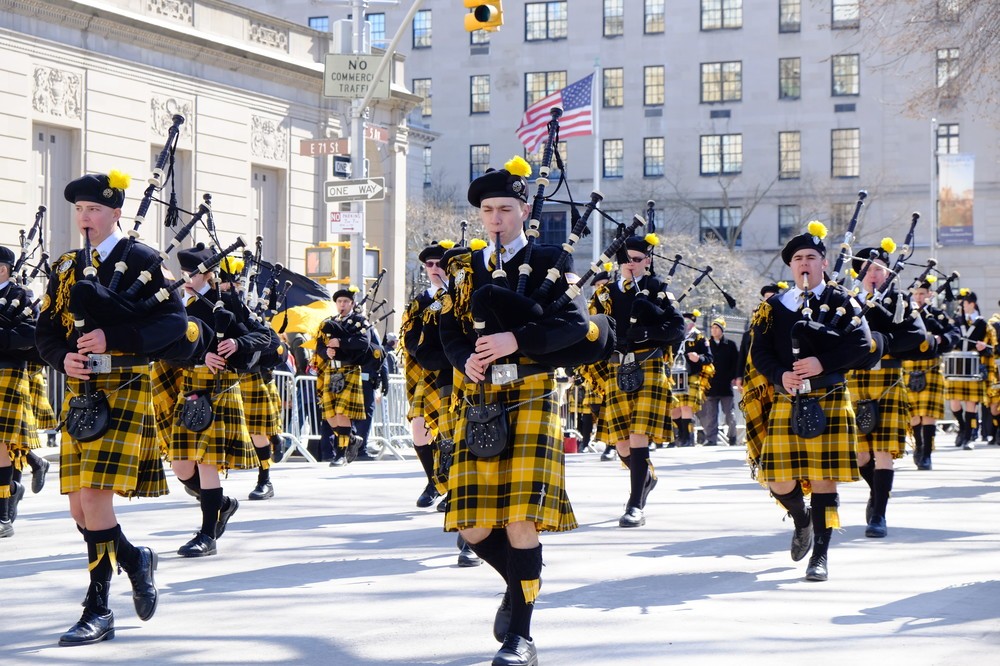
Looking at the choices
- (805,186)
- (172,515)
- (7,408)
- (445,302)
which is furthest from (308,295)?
(805,186)

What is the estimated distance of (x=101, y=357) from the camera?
599 centimetres

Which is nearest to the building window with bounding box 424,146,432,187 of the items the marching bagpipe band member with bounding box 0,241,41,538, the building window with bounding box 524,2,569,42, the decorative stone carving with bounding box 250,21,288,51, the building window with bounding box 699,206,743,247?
the building window with bounding box 524,2,569,42

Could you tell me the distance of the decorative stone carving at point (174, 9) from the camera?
79.2 feet

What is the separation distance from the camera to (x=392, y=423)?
61.0 feet

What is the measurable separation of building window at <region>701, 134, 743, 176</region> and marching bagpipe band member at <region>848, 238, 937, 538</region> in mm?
41742

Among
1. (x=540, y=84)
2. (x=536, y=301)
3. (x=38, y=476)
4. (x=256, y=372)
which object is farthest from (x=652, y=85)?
(x=536, y=301)

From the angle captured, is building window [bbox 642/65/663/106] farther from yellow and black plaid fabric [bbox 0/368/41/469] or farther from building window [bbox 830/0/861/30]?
yellow and black plaid fabric [bbox 0/368/41/469]

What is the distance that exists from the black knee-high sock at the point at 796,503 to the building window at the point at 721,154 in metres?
44.4

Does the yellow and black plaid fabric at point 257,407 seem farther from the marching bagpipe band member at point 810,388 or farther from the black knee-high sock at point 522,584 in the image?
the black knee-high sock at point 522,584

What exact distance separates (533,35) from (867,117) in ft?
40.0

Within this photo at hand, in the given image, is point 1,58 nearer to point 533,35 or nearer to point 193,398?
point 193,398

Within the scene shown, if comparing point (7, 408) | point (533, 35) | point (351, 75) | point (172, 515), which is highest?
point (533, 35)

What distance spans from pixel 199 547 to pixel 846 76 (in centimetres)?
4532

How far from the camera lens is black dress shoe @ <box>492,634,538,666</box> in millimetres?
5113
